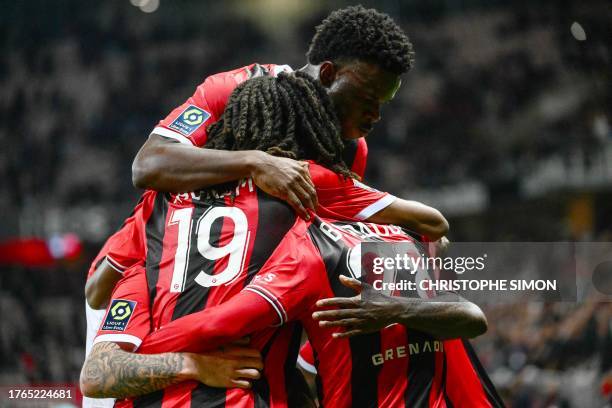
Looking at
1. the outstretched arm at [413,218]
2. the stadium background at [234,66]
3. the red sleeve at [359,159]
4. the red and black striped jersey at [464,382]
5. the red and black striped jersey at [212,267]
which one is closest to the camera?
the red and black striped jersey at [212,267]

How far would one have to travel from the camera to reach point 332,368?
247 cm

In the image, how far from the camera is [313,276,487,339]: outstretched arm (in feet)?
7.73

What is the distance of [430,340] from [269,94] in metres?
0.92

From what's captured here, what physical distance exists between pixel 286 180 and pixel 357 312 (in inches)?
17.2

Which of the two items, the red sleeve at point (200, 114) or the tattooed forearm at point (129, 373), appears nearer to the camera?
the tattooed forearm at point (129, 373)

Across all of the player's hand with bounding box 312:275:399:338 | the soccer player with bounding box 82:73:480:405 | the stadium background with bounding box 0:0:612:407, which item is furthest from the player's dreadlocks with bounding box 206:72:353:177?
the stadium background with bounding box 0:0:612:407

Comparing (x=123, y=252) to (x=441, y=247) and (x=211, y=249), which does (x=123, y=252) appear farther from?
(x=441, y=247)

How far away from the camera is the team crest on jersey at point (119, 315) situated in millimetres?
2416

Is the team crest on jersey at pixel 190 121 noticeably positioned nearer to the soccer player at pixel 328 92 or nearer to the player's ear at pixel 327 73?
the soccer player at pixel 328 92

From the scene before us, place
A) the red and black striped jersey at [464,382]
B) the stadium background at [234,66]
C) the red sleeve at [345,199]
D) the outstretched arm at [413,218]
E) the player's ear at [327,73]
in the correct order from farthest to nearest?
1. the stadium background at [234,66]
2. the player's ear at [327,73]
3. the outstretched arm at [413,218]
4. the red sleeve at [345,199]
5. the red and black striped jersey at [464,382]

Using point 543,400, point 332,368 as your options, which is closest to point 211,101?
point 332,368

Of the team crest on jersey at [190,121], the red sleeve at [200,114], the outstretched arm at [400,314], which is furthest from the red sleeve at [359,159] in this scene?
the outstretched arm at [400,314]

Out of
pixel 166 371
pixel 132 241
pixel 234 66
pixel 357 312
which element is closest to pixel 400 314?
pixel 357 312

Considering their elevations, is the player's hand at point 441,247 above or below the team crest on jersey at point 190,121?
below
